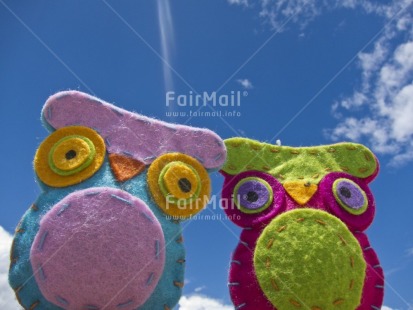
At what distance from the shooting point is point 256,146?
361 centimetres

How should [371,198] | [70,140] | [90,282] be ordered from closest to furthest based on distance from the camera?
[90,282], [70,140], [371,198]

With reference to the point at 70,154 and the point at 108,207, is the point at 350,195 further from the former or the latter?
the point at 70,154

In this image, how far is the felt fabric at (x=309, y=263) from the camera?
298 centimetres

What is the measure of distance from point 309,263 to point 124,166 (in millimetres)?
1264

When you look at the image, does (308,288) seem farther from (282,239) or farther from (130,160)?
(130,160)

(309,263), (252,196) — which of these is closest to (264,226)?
(252,196)

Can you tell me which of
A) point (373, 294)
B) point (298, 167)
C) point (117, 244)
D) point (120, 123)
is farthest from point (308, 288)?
point (120, 123)

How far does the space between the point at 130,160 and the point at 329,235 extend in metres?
1.33

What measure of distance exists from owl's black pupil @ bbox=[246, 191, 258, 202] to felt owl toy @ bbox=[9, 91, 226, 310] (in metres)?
0.32

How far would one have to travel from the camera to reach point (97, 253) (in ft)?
8.54

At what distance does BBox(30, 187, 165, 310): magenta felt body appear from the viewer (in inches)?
102

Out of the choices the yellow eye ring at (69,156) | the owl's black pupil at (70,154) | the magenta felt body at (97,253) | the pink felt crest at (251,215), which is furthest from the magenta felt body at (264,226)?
the owl's black pupil at (70,154)

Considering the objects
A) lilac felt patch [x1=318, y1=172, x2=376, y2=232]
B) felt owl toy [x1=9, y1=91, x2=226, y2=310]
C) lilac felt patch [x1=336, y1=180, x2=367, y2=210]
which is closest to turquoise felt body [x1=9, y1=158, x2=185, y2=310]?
felt owl toy [x1=9, y1=91, x2=226, y2=310]

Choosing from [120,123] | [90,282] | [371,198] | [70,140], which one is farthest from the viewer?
[371,198]
